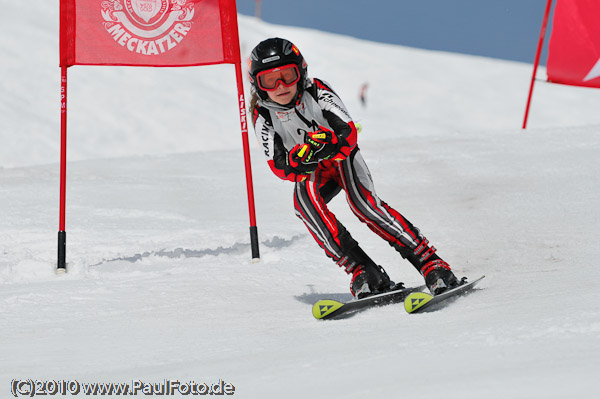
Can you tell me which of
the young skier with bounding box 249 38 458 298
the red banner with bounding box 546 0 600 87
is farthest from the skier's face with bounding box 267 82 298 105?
the red banner with bounding box 546 0 600 87

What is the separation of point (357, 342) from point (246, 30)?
3266 cm

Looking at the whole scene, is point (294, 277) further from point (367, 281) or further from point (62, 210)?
point (62, 210)

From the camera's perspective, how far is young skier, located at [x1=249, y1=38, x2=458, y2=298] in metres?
3.91

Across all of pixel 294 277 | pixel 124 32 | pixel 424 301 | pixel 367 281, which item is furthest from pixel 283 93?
pixel 124 32

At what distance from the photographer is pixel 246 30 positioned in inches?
1355

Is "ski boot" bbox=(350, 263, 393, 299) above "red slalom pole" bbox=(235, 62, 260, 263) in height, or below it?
below

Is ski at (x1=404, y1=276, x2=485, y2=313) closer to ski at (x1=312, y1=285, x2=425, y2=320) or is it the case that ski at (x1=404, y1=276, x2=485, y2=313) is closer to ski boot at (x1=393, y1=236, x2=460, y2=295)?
ski boot at (x1=393, y1=236, x2=460, y2=295)

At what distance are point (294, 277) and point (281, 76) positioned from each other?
1.63 metres

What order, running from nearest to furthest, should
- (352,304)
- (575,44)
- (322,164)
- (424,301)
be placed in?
(424,301)
(352,304)
(322,164)
(575,44)

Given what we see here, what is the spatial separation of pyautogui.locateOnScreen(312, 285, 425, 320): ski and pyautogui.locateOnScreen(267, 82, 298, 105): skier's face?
3.61 feet

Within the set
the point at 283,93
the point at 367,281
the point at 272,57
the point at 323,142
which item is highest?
the point at 272,57

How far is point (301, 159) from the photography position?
3.83 meters

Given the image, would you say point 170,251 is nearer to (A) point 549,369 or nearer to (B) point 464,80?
(A) point 549,369

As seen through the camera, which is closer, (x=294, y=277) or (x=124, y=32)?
(x=294, y=277)
